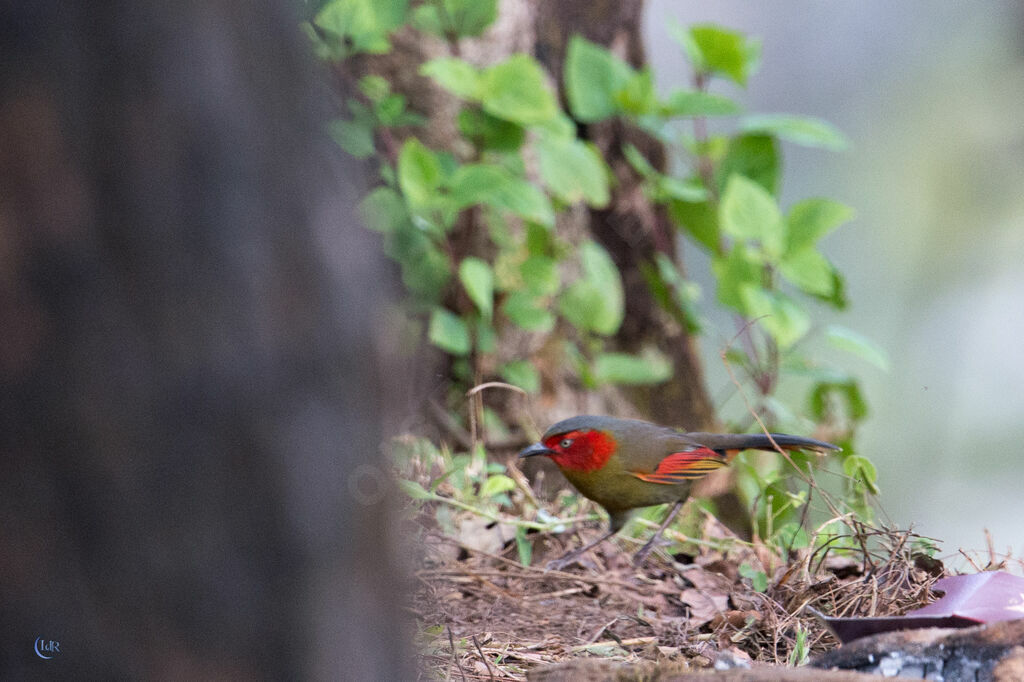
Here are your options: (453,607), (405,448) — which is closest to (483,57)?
(405,448)

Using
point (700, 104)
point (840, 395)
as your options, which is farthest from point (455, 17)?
point (840, 395)

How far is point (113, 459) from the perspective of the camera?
930mm

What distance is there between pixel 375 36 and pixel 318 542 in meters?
2.96

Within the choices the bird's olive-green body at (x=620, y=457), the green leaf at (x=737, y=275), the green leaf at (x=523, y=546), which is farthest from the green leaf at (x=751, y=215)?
the green leaf at (x=523, y=546)

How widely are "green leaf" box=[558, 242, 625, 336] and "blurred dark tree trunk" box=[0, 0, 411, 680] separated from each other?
3320 mm

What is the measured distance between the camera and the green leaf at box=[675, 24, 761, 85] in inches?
179

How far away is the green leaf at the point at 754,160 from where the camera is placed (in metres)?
4.70

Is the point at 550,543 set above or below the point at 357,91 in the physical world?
below

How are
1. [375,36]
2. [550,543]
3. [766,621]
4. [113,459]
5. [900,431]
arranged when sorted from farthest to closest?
1. [900,431]
2. [375,36]
3. [550,543]
4. [766,621]
5. [113,459]

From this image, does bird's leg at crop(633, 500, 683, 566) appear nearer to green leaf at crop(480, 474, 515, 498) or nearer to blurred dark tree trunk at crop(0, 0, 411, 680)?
green leaf at crop(480, 474, 515, 498)

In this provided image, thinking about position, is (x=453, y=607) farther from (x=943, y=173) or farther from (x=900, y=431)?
(x=943, y=173)

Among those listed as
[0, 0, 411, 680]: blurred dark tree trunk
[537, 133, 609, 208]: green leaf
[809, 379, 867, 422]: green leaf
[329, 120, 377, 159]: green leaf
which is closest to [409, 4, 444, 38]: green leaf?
[329, 120, 377, 159]: green leaf

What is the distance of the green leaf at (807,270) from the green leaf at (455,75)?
1.49 metres

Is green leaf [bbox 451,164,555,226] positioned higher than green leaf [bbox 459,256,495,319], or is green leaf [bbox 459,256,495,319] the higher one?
green leaf [bbox 451,164,555,226]
